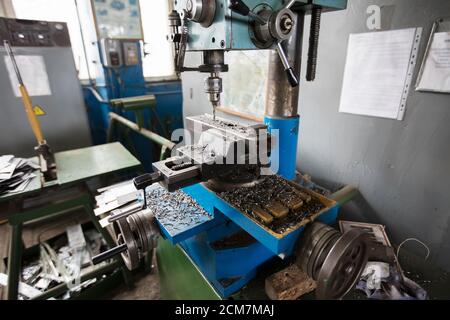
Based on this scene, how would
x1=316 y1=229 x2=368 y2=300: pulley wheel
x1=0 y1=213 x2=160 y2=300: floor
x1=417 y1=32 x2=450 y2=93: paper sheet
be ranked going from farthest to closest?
1. x1=0 y1=213 x2=160 y2=300: floor
2. x1=417 y1=32 x2=450 y2=93: paper sheet
3. x1=316 y1=229 x2=368 y2=300: pulley wheel

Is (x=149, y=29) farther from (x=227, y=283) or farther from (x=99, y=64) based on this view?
(x=227, y=283)

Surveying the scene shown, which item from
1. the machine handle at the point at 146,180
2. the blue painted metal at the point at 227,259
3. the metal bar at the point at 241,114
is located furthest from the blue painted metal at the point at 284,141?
the metal bar at the point at 241,114

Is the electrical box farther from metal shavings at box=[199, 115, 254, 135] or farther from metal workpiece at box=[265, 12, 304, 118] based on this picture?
metal workpiece at box=[265, 12, 304, 118]

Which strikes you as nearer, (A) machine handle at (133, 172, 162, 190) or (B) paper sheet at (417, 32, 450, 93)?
(A) machine handle at (133, 172, 162, 190)

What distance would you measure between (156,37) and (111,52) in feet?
3.37

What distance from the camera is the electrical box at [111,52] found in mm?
2287

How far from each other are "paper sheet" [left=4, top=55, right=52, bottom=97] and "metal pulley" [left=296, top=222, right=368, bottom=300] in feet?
7.84

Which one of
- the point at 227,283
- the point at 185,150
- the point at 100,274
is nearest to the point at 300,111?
the point at 185,150

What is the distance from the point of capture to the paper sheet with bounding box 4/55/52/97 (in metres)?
1.95

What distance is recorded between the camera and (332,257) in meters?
0.48

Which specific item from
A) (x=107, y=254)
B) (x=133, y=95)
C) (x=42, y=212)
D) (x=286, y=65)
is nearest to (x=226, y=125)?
(x=286, y=65)

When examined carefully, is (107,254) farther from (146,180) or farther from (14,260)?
(14,260)

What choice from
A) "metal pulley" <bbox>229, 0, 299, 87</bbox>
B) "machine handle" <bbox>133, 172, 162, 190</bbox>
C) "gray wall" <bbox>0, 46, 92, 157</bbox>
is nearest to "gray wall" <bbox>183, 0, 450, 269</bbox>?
"metal pulley" <bbox>229, 0, 299, 87</bbox>

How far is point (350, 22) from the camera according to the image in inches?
42.1
